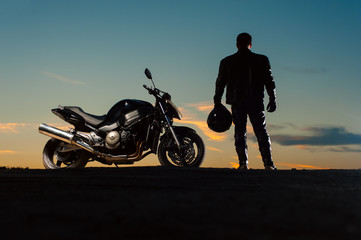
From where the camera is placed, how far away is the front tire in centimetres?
921

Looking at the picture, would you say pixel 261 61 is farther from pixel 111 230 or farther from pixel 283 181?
pixel 111 230

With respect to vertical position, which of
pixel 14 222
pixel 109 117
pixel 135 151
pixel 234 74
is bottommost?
pixel 14 222

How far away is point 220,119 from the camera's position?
28.9 feet

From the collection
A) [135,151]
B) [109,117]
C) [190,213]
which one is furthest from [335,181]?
[109,117]

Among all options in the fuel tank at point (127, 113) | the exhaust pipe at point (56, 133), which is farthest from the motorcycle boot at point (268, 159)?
the exhaust pipe at point (56, 133)

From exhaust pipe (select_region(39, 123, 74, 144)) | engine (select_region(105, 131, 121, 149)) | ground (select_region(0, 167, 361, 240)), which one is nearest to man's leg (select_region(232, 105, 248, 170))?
engine (select_region(105, 131, 121, 149))

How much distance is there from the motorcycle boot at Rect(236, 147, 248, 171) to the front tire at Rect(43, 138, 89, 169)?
301cm

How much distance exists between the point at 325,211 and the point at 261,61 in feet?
18.2

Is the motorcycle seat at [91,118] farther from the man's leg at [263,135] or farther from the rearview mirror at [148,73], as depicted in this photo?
the man's leg at [263,135]

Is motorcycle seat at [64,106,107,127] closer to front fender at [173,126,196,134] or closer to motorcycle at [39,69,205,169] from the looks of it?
motorcycle at [39,69,205,169]

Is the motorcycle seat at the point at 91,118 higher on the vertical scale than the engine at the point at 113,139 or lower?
higher

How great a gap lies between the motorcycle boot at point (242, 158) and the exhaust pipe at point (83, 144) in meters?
1.79

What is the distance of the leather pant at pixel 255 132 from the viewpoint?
27.5ft

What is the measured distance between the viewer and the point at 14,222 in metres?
2.94
